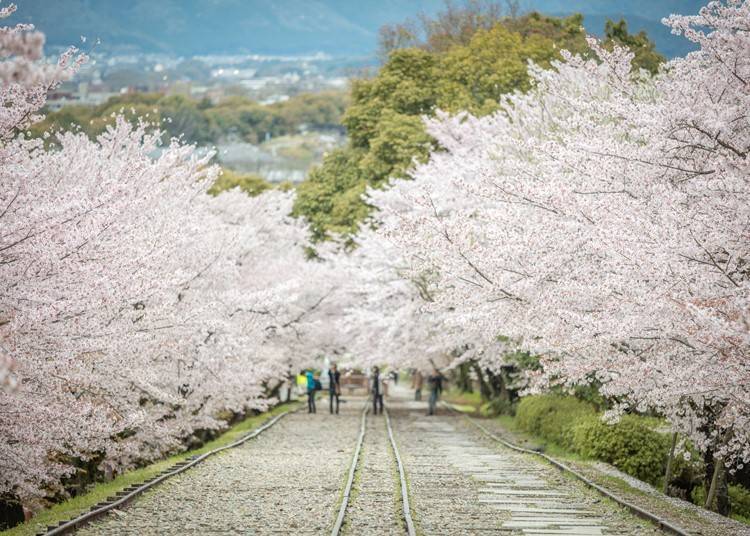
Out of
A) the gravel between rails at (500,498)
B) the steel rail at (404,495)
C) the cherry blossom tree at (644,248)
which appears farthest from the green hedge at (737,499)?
the steel rail at (404,495)

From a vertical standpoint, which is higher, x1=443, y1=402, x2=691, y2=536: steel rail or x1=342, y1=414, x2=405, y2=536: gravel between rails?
x1=443, y1=402, x2=691, y2=536: steel rail

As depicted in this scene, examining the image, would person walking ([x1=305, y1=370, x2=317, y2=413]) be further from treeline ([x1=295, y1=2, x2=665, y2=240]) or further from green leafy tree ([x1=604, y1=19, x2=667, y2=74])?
green leafy tree ([x1=604, y1=19, x2=667, y2=74])

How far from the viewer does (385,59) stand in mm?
59938

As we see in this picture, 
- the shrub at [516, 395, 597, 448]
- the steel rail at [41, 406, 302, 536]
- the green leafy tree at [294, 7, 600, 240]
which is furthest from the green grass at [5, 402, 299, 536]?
the green leafy tree at [294, 7, 600, 240]

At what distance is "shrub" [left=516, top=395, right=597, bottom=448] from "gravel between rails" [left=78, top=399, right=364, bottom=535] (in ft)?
17.7

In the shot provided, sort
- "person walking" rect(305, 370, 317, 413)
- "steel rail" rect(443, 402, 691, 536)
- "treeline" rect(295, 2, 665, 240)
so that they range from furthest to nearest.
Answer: "treeline" rect(295, 2, 665, 240), "person walking" rect(305, 370, 317, 413), "steel rail" rect(443, 402, 691, 536)

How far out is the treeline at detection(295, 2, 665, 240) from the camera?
40469 millimetres

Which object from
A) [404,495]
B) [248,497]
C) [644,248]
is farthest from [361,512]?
[644,248]

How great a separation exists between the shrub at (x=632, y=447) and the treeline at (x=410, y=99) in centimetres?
1987

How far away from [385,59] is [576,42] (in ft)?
54.4

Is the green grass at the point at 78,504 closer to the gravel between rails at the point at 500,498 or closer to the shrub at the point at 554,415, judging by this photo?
the gravel between rails at the point at 500,498

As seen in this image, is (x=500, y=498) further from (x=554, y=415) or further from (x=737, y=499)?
(x=554, y=415)

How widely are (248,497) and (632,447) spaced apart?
8633 mm

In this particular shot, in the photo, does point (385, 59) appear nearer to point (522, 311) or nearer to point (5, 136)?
point (522, 311)
